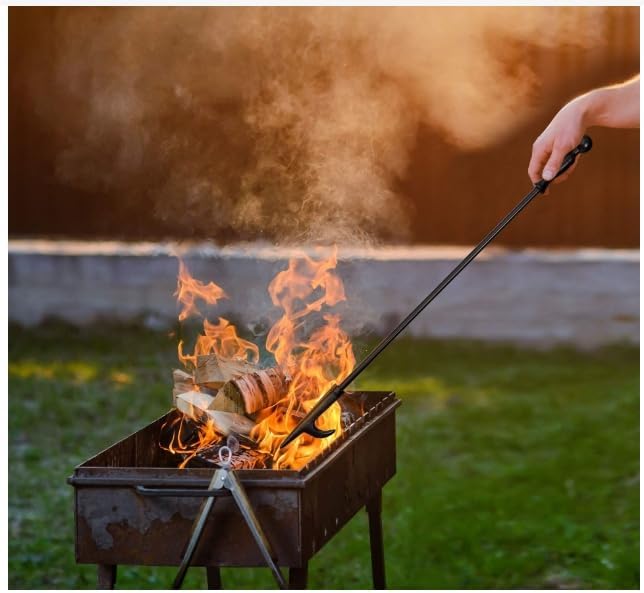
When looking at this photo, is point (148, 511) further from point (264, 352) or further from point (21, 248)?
point (21, 248)

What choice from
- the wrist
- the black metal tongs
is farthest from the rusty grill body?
the wrist

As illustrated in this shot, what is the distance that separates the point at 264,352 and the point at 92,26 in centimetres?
203

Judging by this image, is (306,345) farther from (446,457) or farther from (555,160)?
(446,457)

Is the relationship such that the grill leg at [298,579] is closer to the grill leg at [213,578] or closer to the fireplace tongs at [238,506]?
the fireplace tongs at [238,506]

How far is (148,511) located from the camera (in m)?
2.15

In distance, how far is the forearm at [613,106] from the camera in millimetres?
2607

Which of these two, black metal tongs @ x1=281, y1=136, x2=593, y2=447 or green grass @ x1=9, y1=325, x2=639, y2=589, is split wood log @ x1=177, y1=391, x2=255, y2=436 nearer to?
black metal tongs @ x1=281, y1=136, x2=593, y2=447

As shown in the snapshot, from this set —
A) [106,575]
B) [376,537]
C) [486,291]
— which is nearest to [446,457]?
[486,291]

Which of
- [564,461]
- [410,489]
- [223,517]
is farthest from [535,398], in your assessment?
[223,517]

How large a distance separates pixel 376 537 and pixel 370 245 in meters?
0.82

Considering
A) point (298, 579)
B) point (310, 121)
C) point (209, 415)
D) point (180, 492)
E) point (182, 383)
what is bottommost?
point (298, 579)

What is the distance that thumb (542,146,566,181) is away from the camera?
2.48 m

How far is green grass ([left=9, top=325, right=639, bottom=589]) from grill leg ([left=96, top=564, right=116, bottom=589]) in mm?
1575

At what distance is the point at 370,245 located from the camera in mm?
3311
